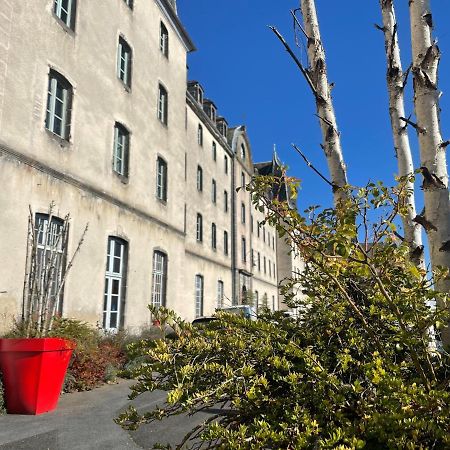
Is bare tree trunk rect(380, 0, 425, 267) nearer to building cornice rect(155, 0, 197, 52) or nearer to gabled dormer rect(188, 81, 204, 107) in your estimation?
building cornice rect(155, 0, 197, 52)

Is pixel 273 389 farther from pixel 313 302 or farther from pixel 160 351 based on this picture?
pixel 313 302

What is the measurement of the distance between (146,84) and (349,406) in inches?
601

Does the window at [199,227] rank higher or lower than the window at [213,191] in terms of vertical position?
lower

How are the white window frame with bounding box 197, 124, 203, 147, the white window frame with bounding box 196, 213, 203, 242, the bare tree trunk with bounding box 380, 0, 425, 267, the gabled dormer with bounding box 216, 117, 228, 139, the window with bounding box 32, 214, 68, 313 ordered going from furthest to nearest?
1. the gabled dormer with bounding box 216, 117, 228, 139
2. the white window frame with bounding box 197, 124, 203, 147
3. the white window frame with bounding box 196, 213, 203, 242
4. the window with bounding box 32, 214, 68, 313
5. the bare tree trunk with bounding box 380, 0, 425, 267

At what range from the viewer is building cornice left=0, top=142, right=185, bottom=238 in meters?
9.02

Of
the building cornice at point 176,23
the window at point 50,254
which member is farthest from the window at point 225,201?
the window at point 50,254

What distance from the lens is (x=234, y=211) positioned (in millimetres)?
28906

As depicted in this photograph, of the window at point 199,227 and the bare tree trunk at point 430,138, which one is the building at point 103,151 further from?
the bare tree trunk at point 430,138

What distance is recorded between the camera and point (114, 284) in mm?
12516

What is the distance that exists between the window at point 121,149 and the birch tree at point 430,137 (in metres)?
11.0

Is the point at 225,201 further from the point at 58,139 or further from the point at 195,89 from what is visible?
the point at 58,139

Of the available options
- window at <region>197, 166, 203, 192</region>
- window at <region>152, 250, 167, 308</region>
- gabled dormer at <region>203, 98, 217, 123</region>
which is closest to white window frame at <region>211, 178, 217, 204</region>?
window at <region>197, 166, 203, 192</region>

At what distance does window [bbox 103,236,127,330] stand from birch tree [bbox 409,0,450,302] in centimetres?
1051

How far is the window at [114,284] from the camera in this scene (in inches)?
476
